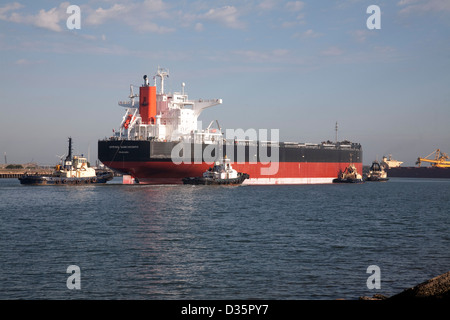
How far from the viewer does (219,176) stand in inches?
2157

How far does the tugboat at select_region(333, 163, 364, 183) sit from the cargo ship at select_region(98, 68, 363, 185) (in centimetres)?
900

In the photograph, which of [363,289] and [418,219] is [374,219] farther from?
[363,289]

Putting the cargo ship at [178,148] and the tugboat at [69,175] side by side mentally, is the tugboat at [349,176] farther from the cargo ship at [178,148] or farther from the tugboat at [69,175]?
the tugboat at [69,175]

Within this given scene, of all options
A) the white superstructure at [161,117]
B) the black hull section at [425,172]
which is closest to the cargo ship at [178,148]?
the white superstructure at [161,117]

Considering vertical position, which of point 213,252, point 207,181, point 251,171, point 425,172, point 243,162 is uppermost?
point 243,162

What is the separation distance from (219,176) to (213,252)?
37650mm

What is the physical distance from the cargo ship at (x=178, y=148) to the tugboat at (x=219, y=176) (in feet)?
4.39

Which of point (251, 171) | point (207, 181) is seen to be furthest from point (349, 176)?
point (207, 181)

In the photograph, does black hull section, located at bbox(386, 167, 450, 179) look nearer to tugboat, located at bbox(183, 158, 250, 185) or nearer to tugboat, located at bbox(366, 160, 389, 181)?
tugboat, located at bbox(366, 160, 389, 181)

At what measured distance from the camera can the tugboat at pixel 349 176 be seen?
78.4 meters

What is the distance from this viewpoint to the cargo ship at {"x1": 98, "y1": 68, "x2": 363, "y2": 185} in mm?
52188

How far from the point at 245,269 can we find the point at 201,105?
155 feet

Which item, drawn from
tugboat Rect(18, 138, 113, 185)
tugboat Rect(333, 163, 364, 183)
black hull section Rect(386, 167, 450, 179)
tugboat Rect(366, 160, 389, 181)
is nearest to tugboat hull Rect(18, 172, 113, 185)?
tugboat Rect(18, 138, 113, 185)

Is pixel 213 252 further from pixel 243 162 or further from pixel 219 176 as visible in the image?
pixel 243 162
